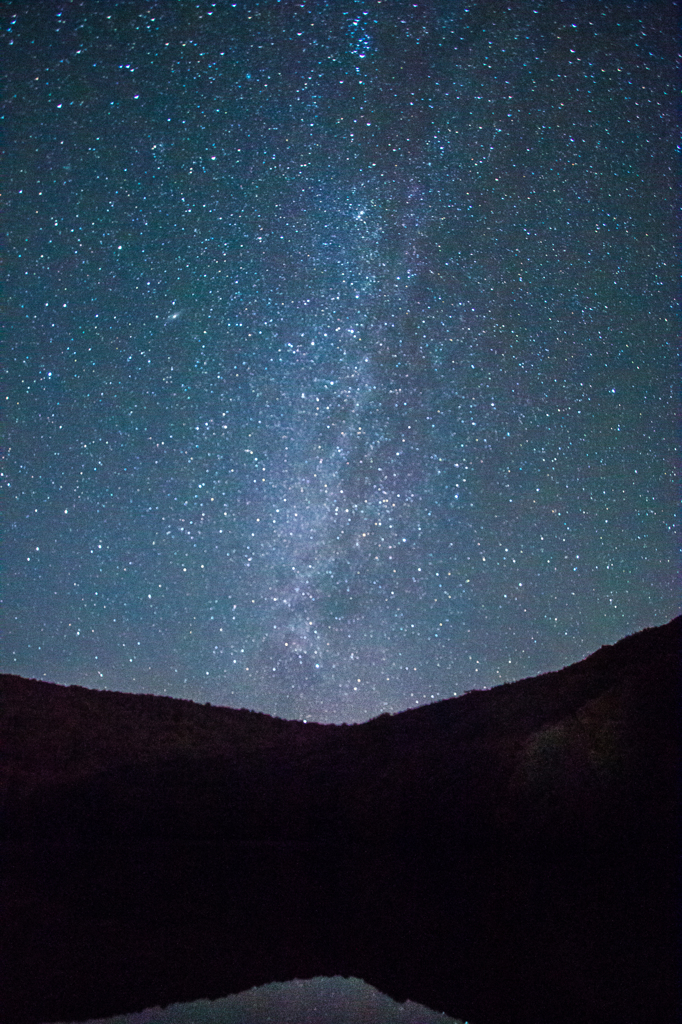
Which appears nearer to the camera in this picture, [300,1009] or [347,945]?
[300,1009]

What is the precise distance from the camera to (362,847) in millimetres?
18422

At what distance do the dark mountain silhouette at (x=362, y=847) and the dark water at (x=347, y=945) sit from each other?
0.03 m

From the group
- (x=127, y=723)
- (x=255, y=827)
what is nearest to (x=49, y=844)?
(x=255, y=827)

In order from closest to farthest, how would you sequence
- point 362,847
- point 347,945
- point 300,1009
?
point 300,1009, point 347,945, point 362,847

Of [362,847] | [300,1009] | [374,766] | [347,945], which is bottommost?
[374,766]

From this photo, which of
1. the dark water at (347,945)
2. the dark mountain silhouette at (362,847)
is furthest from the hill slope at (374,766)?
the dark water at (347,945)

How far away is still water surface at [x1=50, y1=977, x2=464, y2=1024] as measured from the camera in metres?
3.67

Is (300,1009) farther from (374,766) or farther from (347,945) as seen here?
(374,766)

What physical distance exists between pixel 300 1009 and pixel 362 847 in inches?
616

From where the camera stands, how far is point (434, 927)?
5.84 meters

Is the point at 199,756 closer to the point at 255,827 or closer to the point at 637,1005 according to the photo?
the point at 255,827

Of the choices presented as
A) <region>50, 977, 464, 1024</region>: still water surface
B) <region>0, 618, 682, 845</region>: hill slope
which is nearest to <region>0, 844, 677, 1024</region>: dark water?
<region>50, 977, 464, 1024</region>: still water surface

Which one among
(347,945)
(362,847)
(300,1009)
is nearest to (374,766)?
(362,847)

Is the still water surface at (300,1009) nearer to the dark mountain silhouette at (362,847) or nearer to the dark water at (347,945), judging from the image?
the dark water at (347,945)
